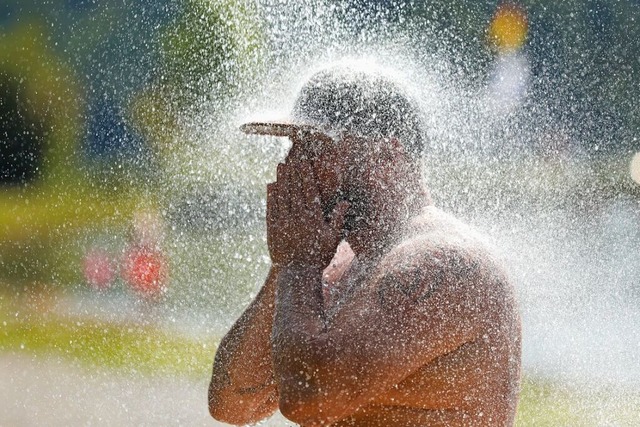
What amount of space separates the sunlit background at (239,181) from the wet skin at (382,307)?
1.04 m

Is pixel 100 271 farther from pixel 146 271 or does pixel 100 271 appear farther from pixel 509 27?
pixel 509 27

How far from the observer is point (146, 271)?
10.8m

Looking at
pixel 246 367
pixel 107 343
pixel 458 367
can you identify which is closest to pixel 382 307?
pixel 458 367

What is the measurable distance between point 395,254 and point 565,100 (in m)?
11.1

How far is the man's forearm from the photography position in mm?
3252

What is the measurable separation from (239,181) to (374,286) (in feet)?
17.3

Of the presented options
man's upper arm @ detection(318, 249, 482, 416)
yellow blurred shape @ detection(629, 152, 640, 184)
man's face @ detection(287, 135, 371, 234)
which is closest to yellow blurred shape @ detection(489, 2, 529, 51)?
yellow blurred shape @ detection(629, 152, 640, 184)

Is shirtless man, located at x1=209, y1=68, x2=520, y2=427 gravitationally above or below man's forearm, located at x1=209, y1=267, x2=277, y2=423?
above

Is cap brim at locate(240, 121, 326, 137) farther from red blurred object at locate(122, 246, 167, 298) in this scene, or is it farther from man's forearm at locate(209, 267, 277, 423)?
red blurred object at locate(122, 246, 167, 298)

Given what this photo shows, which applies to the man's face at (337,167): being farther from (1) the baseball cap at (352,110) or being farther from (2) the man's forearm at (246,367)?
(2) the man's forearm at (246,367)

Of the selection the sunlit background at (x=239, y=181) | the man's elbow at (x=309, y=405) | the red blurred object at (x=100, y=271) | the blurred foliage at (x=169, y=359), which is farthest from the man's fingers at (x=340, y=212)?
the red blurred object at (x=100, y=271)

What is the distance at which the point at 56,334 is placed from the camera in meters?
10.4

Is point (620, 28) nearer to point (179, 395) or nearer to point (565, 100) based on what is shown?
point (565, 100)

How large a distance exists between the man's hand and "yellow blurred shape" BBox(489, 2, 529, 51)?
29.5ft
